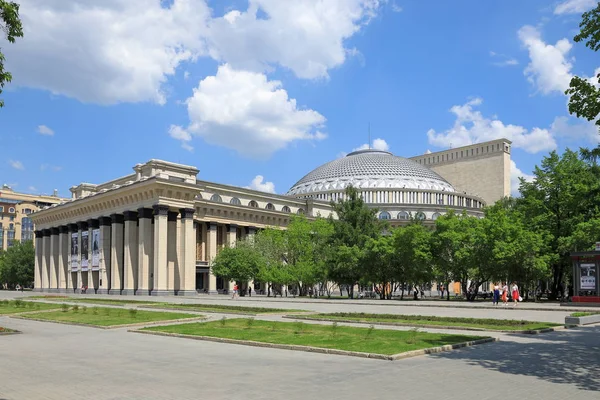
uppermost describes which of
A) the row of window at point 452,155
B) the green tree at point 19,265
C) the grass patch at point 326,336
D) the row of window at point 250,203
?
the row of window at point 452,155

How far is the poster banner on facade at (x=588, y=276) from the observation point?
38219mm

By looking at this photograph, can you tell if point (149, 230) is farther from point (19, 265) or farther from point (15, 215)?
point (15, 215)

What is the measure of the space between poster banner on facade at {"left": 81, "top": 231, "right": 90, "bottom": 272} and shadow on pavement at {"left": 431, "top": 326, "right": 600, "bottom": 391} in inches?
2832

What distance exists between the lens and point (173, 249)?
233ft

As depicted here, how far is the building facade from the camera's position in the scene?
525 ft

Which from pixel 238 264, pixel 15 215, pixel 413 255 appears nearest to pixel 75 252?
pixel 238 264

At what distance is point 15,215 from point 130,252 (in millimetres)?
107994

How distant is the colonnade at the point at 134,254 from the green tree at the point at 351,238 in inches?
712

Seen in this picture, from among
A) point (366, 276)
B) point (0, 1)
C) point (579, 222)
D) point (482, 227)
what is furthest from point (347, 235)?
point (0, 1)

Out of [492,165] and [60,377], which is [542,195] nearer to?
[60,377]

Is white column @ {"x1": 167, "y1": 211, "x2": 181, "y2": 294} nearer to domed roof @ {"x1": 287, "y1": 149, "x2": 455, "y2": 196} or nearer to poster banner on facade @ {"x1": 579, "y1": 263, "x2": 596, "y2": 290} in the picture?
poster banner on facade @ {"x1": 579, "y1": 263, "x2": 596, "y2": 290}

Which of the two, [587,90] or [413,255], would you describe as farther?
[413,255]

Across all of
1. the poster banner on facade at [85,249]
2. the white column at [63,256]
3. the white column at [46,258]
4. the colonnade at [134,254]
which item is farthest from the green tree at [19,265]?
the poster banner on facade at [85,249]

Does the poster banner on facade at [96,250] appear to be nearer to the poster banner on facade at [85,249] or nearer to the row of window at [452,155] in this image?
the poster banner on facade at [85,249]
